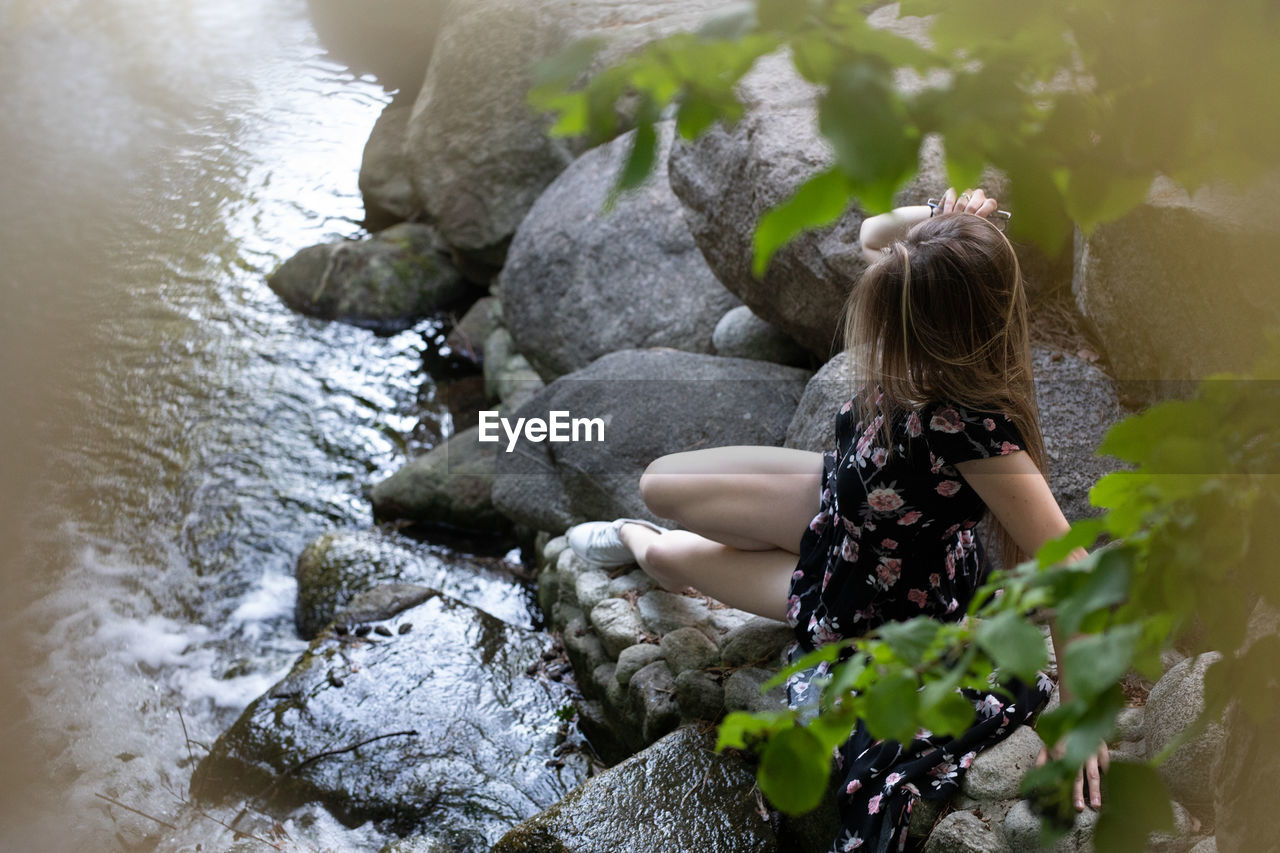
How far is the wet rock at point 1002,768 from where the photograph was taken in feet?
5.45

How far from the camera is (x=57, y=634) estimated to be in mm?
3527

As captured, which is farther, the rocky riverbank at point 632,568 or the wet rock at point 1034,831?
the rocky riverbank at point 632,568

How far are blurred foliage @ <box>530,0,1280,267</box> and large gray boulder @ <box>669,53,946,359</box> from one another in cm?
203

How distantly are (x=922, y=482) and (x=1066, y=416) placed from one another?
0.89 meters

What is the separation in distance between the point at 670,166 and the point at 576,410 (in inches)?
37.7

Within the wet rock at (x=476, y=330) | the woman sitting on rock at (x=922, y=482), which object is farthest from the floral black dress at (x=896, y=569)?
the wet rock at (x=476, y=330)

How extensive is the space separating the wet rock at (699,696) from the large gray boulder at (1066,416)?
69 centimetres

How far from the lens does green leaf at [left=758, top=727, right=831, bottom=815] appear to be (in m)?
0.68

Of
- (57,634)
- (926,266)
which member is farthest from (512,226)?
(926,266)

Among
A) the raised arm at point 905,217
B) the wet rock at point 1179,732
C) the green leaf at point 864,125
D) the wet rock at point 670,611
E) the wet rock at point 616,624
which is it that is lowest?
the wet rock at point 616,624

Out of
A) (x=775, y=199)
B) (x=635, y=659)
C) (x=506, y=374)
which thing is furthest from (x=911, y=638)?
(x=506, y=374)

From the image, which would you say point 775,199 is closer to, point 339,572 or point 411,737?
point 411,737

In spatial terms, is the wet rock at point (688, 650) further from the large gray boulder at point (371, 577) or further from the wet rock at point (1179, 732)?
the large gray boulder at point (371, 577)

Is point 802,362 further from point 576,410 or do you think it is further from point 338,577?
point 338,577
